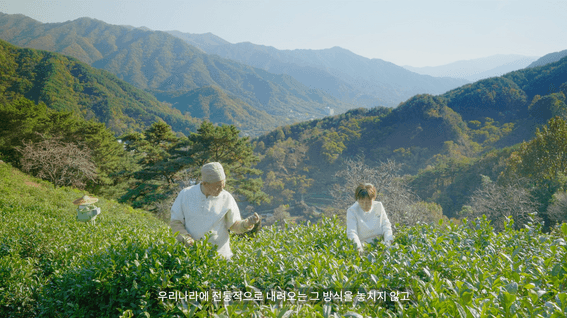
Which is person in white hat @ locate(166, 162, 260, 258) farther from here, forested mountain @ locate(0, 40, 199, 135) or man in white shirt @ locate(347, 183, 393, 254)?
forested mountain @ locate(0, 40, 199, 135)

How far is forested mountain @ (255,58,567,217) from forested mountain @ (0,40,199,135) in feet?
129

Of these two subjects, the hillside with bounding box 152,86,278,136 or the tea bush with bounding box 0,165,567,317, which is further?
the hillside with bounding box 152,86,278,136

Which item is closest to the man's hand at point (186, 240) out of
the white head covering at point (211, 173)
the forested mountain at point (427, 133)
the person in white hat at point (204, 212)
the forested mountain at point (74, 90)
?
the person in white hat at point (204, 212)

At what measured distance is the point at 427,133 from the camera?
54.6 meters

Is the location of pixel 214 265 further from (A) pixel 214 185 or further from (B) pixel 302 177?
(B) pixel 302 177

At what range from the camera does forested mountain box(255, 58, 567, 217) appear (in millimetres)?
47031

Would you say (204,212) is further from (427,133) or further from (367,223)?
(427,133)

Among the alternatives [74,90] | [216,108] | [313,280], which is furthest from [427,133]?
[216,108]

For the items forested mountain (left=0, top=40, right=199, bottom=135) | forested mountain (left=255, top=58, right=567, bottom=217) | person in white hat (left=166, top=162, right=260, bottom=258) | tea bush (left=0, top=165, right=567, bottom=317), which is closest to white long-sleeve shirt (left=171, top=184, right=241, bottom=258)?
person in white hat (left=166, top=162, right=260, bottom=258)

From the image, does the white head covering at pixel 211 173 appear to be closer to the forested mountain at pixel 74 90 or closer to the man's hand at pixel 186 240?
the man's hand at pixel 186 240

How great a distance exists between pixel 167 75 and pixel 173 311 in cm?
21011

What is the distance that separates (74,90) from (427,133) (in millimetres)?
81246

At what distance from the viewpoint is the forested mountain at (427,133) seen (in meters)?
47.0

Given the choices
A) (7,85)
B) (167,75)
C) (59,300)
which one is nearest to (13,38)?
(167,75)
